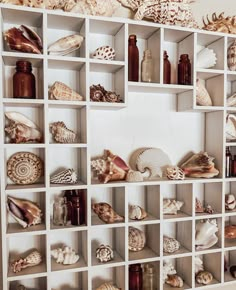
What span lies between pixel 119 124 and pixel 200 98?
34 centimetres

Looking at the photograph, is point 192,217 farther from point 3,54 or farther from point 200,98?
point 3,54

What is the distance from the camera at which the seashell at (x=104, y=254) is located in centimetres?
111

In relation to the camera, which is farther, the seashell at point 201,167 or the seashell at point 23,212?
the seashell at point 201,167

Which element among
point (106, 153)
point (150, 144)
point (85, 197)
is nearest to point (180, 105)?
point (150, 144)

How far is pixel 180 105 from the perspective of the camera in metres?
1.27

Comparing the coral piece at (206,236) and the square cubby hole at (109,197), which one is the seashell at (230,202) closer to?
the coral piece at (206,236)

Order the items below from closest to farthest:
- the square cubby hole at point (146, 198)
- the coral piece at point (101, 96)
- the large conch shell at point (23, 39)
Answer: the large conch shell at point (23, 39), the coral piece at point (101, 96), the square cubby hole at point (146, 198)

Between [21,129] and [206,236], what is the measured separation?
2.73ft

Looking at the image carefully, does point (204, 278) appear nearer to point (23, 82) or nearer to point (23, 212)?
point (23, 212)

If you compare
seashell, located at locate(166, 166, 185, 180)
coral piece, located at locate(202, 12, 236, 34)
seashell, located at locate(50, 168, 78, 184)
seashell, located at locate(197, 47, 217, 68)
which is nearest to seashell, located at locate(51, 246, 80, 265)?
seashell, located at locate(50, 168, 78, 184)

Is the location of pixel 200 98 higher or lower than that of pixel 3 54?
lower

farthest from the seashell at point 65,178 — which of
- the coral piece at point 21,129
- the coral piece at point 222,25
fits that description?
the coral piece at point 222,25

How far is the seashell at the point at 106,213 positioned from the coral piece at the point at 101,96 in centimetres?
38

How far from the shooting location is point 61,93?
1040mm
